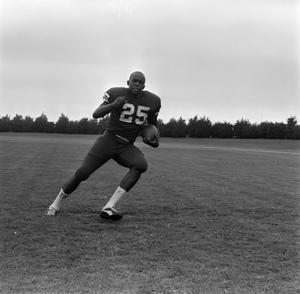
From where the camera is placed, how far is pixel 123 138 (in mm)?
7020

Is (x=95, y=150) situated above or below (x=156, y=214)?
above

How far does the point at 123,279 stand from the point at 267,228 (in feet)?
9.71

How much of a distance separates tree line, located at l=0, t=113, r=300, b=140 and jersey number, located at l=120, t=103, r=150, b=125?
65.3m

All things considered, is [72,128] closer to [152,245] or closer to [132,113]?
[132,113]

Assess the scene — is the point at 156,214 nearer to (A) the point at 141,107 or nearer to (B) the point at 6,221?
(A) the point at 141,107

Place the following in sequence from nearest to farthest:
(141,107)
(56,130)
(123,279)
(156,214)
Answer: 1. (123,279)
2. (141,107)
3. (156,214)
4. (56,130)

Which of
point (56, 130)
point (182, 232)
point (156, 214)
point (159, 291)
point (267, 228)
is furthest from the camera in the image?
point (56, 130)

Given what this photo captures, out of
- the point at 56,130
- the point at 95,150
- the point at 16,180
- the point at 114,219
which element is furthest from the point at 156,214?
the point at 56,130

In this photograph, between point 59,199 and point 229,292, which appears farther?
point 59,199

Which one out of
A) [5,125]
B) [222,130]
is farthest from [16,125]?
[222,130]

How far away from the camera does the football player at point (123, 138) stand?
268 inches

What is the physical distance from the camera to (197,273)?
14.4 ft

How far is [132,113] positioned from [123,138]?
415 mm

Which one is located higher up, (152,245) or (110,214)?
(110,214)
